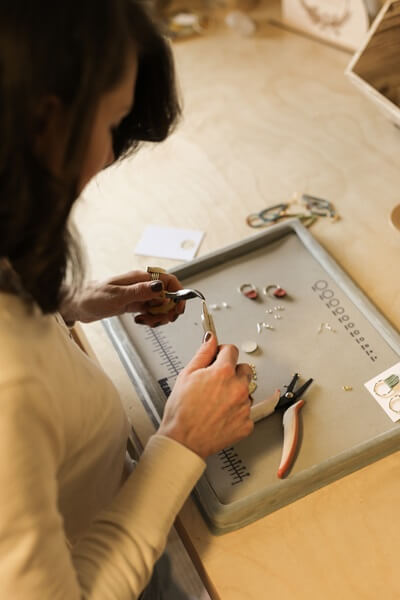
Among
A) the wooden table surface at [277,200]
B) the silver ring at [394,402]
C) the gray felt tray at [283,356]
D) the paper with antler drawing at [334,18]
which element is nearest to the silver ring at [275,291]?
the gray felt tray at [283,356]

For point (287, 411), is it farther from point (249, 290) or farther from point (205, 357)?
point (249, 290)

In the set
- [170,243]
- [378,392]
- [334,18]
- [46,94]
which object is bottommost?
[170,243]

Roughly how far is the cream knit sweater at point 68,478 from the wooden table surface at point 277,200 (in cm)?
9

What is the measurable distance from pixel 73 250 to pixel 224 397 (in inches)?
9.6

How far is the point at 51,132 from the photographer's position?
483mm

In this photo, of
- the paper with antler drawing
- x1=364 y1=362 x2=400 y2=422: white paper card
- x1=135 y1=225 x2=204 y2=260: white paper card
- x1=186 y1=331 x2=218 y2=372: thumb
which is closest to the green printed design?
x1=364 y1=362 x2=400 y2=422: white paper card

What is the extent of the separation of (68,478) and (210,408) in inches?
6.4

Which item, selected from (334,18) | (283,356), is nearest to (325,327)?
(283,356)

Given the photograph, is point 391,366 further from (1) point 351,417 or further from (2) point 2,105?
(2) point 2,105

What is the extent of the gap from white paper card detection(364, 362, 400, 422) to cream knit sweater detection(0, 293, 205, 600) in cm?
24

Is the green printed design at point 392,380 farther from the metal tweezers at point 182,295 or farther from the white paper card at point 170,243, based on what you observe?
the white paper card at point 170,243

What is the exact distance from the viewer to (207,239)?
1.03 m

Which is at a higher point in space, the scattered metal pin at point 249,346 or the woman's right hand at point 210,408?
the woman's right hand at point 210,408

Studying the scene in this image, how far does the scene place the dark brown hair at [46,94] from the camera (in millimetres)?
433
